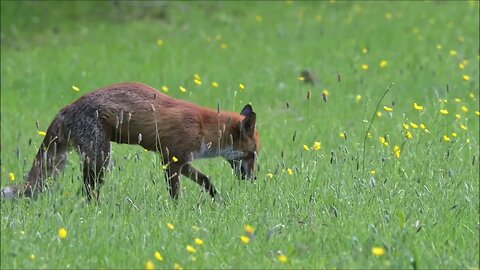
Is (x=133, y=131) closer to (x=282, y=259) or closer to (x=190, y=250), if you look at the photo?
(x=190, y=250)

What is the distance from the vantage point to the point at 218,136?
917 cm

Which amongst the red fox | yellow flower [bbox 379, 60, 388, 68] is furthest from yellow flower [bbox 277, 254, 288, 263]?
yellow flower [bbox 379, 60, 388, 68]

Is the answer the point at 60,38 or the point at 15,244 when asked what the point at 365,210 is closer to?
the point at 15,244

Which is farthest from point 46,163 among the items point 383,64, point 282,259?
point 383,64

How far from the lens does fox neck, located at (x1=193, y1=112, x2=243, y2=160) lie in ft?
29.7

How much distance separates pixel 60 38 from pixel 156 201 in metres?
12.9

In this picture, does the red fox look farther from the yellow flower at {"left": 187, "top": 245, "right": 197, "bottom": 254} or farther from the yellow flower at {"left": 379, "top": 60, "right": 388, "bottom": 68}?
the yellow flower at {"left": 379, "top": 60, "right": 388, "bottom": 68}

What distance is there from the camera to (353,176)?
25.8ft

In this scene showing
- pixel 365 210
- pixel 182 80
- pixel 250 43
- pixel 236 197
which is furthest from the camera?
pixel 250 43

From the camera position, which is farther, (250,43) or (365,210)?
(250,43)

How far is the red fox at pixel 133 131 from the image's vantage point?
8.58m

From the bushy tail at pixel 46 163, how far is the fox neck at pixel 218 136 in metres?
1.26

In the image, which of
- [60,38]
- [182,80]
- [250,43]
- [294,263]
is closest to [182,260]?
[294,263]

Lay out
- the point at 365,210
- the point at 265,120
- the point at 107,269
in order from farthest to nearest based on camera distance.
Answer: the point at 265,120 → the point at 365,210 → the point at 107,269
